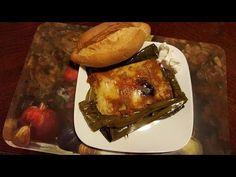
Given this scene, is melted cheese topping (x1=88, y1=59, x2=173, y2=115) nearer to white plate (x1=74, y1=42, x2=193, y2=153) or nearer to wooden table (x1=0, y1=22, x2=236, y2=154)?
white plate (x1=74, y1=42, x2=193, y2=153)

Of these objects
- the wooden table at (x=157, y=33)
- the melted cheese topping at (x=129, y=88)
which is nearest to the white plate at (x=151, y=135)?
the melted cheese topping at (x=129, y=88)

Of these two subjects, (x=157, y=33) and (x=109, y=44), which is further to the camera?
(x=157, y=33)

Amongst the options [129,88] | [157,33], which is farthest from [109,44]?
[157,33]

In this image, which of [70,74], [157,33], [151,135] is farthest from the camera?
[157,33]

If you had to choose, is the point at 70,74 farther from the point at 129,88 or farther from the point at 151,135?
the point at 151,135

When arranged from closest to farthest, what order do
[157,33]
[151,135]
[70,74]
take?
[151,135] < [70,74] < [157,33]

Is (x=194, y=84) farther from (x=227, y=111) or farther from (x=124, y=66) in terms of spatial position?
(x=124, y=66)

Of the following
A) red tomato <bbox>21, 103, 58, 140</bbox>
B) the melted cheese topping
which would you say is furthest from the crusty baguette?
red tomato <bbox>21, 103, 58, 140</bbox>
